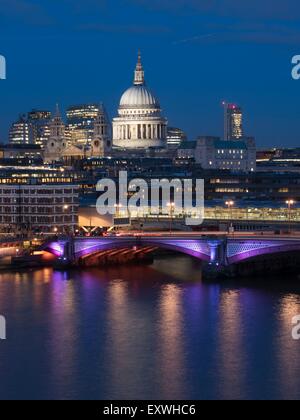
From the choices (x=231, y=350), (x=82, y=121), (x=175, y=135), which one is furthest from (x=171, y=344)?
(x=175, y=135)

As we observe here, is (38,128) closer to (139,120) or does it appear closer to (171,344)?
(139,120)

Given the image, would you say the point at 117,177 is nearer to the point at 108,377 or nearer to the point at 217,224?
the point at 217,224

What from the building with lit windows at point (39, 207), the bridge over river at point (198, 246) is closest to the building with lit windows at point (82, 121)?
the building with lit windows at point (39, 207)

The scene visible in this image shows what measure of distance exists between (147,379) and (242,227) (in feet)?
54.6

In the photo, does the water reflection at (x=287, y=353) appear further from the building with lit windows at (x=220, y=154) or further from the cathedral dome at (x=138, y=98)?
the cathedral dome at (x=138, y=98)

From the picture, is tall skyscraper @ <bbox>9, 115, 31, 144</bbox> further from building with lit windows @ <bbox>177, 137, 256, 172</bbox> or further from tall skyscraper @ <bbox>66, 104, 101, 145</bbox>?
building with lit windows @ <bbox>177, 137, 256, 172</bbox>

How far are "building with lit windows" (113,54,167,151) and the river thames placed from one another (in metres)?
36.8

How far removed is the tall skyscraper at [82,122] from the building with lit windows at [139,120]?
→ 1806 mm

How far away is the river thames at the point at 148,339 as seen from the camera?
1436cm

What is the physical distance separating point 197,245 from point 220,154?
34172 mm

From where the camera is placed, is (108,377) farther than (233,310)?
No

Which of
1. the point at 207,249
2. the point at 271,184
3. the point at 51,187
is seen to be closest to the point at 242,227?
the point at 51,187

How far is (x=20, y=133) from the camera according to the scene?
76.6m

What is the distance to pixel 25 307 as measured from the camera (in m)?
19.5
